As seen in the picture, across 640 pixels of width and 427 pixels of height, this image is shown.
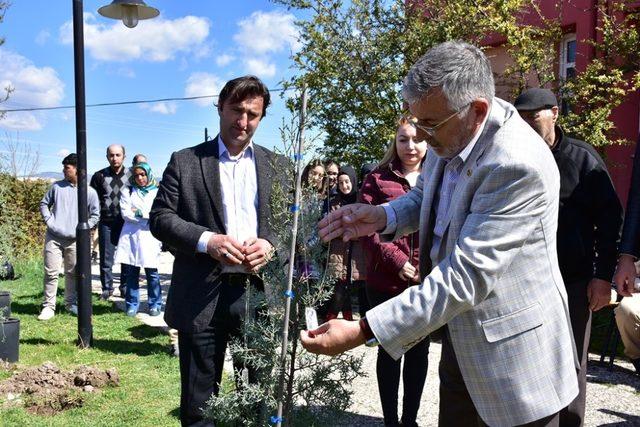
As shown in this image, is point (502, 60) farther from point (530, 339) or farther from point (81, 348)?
point (530, 339)

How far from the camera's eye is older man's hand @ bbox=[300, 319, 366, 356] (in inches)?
80.5

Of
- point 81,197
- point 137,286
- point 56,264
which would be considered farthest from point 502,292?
point 56,264

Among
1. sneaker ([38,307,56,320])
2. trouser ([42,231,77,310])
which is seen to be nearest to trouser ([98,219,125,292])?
trouser ([42,231,77,310])

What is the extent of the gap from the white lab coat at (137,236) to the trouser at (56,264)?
0.64 meters

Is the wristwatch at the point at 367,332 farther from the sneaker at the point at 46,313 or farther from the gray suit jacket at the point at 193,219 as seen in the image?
the sneaker at the point at 46,313

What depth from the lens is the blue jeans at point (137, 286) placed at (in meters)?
8.30

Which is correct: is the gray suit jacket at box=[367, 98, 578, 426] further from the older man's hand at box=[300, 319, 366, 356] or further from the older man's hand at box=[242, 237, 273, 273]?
the older man's hand at box=[242, 237, 273, 273]

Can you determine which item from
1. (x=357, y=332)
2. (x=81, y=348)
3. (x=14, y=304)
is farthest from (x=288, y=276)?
(x=14, y=304)

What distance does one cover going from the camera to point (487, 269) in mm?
2016

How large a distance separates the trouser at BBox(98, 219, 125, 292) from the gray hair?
8.37 meters

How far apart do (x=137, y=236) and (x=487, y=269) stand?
22.9ft

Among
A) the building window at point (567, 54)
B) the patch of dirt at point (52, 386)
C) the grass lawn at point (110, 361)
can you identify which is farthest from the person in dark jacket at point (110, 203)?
the building window at point (567, 54)

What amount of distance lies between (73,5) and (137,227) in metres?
2.95

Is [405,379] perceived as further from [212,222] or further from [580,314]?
[212,222]
